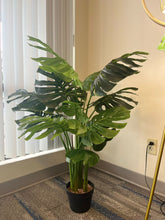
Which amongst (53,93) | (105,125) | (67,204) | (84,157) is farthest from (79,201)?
(53,93)

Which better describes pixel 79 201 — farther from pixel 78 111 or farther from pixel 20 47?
pixel 20 47

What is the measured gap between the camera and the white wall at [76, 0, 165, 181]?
133 centimetres

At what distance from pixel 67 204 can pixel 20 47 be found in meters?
1.30

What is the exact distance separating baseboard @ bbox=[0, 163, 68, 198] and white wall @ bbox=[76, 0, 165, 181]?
0.50 meters

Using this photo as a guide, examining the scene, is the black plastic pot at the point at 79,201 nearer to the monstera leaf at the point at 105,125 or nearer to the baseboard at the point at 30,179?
the monstera leaf at the point at 105,125

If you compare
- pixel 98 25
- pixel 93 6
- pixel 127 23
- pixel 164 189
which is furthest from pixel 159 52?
pixel 164 189

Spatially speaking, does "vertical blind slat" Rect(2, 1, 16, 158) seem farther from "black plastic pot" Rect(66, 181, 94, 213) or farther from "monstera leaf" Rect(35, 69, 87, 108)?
"black plastic pot" Rect(66, 181, 94, 213)

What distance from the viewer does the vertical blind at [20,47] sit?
132 cm

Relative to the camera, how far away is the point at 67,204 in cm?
123

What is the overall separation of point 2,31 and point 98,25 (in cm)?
96

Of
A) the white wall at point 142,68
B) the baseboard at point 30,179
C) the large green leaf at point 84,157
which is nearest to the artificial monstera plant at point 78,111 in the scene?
the large green leaf at point 84,157

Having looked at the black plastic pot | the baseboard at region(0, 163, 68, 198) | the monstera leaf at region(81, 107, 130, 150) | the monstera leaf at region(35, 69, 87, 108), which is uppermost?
the monstera leaf at region(35, 69, 87, 108)

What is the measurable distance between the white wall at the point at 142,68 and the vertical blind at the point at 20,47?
0.42m

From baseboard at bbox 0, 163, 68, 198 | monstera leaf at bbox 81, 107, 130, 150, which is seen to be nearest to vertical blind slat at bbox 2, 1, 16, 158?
baseboard at bbox 0, 163, 68, 198
